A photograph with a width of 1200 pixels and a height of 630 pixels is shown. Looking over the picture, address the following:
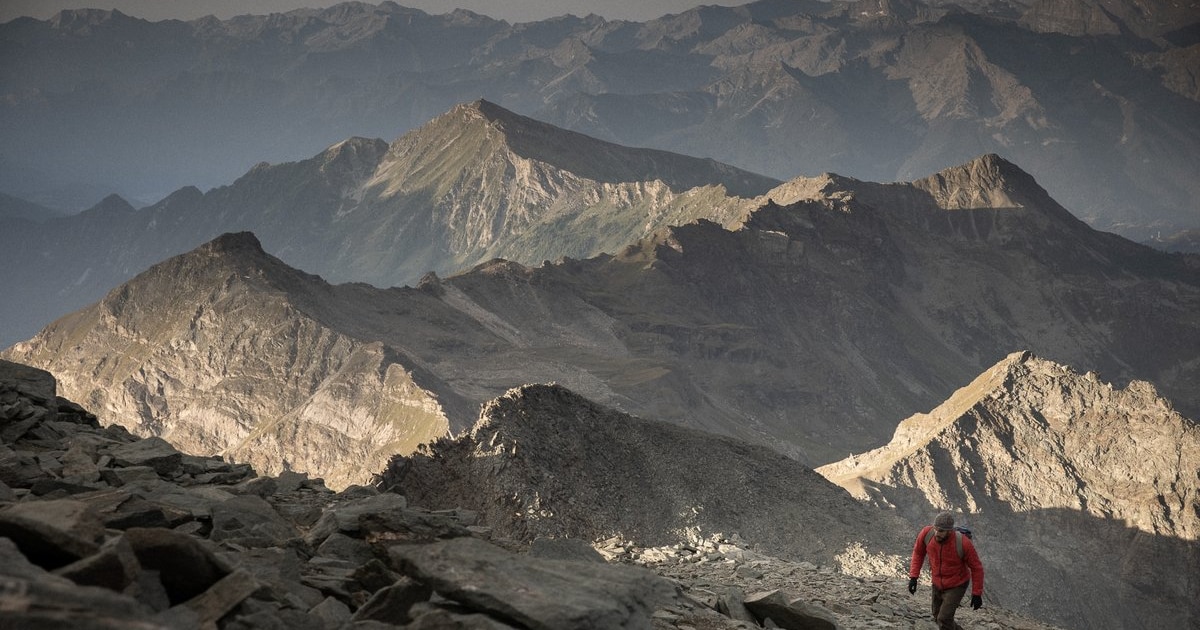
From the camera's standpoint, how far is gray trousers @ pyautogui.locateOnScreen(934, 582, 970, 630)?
73.6ft

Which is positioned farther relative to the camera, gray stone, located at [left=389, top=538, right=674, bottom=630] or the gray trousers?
the gray trousers

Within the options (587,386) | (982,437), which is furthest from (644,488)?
(587,386)

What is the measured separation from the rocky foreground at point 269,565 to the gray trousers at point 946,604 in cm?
171

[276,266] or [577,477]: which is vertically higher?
[276,266]

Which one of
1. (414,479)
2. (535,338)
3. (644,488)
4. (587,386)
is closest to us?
(414,479)

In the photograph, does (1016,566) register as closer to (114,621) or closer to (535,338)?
(114,621)

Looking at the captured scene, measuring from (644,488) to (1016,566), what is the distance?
51295mm

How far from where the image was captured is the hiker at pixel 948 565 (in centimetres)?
2183

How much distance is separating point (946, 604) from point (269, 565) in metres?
14.2

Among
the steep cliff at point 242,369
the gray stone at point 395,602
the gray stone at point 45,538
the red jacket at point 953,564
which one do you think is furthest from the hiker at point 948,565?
the steep cliff at point 242,369

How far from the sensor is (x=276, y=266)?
17000cm

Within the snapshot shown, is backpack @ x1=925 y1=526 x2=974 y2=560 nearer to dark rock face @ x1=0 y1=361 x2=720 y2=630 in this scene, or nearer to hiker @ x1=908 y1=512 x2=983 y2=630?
hiker @ x1=908 y1=512 x2=983 y2=630

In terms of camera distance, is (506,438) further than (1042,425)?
No

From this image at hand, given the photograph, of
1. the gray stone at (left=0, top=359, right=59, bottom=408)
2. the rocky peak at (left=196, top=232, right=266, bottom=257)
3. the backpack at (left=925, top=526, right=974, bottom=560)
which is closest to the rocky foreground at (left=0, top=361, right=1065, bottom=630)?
the gray stone at (left=0, top=359, right=59, bottom=408)
